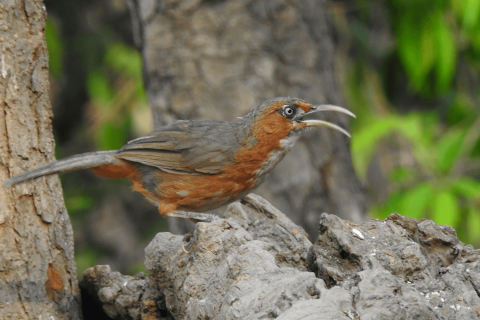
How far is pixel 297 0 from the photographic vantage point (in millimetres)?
6285

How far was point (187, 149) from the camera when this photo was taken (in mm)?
4496

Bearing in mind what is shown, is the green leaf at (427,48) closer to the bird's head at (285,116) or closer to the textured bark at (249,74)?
the textured bark at (249,74)

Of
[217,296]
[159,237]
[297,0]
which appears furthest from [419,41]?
[217,296]

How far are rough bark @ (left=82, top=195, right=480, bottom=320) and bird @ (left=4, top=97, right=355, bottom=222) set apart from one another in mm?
534

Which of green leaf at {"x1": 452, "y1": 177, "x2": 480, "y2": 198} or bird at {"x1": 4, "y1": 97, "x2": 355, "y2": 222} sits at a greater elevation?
green leaf at {"x1": 452, "y1": 177, "x2": 480, "y2": 198}

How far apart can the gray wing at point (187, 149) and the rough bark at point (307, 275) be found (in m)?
0.68

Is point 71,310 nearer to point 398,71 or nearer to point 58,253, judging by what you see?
point 58,253

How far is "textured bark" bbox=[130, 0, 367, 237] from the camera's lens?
6.17 m

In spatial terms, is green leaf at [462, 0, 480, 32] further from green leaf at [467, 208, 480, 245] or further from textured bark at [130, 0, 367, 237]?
green leaf at [467, 208, 480, 245]

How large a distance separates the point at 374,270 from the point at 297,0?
4.16 m

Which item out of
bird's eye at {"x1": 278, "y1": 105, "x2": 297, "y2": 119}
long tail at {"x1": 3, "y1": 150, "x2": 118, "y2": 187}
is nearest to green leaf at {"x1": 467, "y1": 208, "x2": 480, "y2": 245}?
bird's eye at {"x1": 278, "y1": 105, "x2": 297, "y2": 119}

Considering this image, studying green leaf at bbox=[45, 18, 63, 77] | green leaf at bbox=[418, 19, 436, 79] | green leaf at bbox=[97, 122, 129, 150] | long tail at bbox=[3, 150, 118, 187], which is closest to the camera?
long tail at bbox=[3, 150, 118, 187]

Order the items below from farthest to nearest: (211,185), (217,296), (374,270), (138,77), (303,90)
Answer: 1. (138,77)
2. (303,90)
3. (211,185)
4. (217,296)
5. (374,270)

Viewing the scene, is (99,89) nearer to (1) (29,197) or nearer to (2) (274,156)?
(2) (274,156)
